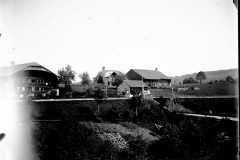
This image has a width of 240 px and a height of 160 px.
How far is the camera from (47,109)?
799 inches

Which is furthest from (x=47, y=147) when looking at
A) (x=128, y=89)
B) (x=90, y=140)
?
(x=128, y=89)

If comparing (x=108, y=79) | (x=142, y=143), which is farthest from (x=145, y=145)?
(x=108, y=79)

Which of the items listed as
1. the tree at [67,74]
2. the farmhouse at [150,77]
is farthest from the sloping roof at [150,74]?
the tree at [67,74]

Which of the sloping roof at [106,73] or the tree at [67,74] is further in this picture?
the sloping roof at [106,73]

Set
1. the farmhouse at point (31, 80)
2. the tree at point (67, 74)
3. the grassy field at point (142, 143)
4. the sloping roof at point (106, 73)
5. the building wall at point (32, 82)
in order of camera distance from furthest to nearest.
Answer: the sloping roof at point (106, 73)
the tree at point (67, 74)
the building wall at point (32, 82)
the farmhouse at point (31, 80)
the grassy field at point (142, 143)

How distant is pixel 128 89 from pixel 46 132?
964 inches

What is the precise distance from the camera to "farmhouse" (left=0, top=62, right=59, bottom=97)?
1141 inches

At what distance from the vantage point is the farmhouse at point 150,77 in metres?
48.0

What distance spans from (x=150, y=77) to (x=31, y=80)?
31.4 metres

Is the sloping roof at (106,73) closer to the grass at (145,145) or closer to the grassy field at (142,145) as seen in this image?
the grassy field at (142,145)

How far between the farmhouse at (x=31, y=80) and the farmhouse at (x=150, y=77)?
77.5 ft

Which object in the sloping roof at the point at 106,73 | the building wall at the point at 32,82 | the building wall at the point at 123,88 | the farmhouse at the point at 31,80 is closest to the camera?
the farmhouse at the point at 31,80

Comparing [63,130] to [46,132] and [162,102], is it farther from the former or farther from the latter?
[162,102]

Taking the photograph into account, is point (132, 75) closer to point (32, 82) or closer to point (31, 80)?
point (32, 82)
